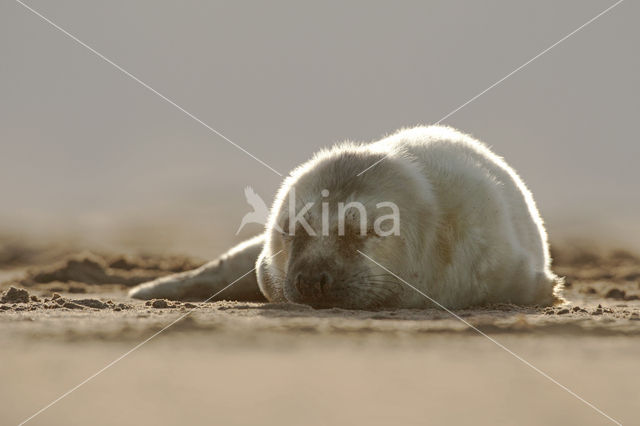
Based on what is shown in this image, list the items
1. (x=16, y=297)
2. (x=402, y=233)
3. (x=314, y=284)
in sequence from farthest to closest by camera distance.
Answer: (x=16, y=297)
(x=402, y=233)
(x=314, y=284)

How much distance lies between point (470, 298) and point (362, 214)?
1.21 metres

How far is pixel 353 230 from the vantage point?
636cm

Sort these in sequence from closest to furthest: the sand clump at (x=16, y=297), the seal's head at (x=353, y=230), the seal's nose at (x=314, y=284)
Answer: the seal's nose at (x=314, y=284) < the seal's head at (x=353, y=230) < the sand clump at (x=16, y=297)

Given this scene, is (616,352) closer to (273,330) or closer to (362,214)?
(273,330)

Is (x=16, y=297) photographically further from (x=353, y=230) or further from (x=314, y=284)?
(x=353, y=230)

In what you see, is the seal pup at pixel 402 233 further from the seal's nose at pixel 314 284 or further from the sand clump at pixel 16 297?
the sand clump at pixel 16 297

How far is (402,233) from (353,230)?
418 mm

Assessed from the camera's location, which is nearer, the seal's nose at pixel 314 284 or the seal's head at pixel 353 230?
the seal's nose at pixel 314 284

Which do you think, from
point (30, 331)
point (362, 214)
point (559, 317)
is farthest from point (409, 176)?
point (30, 331)

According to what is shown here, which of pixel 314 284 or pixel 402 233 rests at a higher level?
pixel 402 233

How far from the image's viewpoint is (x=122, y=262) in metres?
13.1

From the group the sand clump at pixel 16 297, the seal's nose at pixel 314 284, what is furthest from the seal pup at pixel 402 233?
the sand clump at pixel 16 297

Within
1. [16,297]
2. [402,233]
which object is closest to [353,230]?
[402,233]

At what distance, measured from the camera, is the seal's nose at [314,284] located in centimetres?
614
